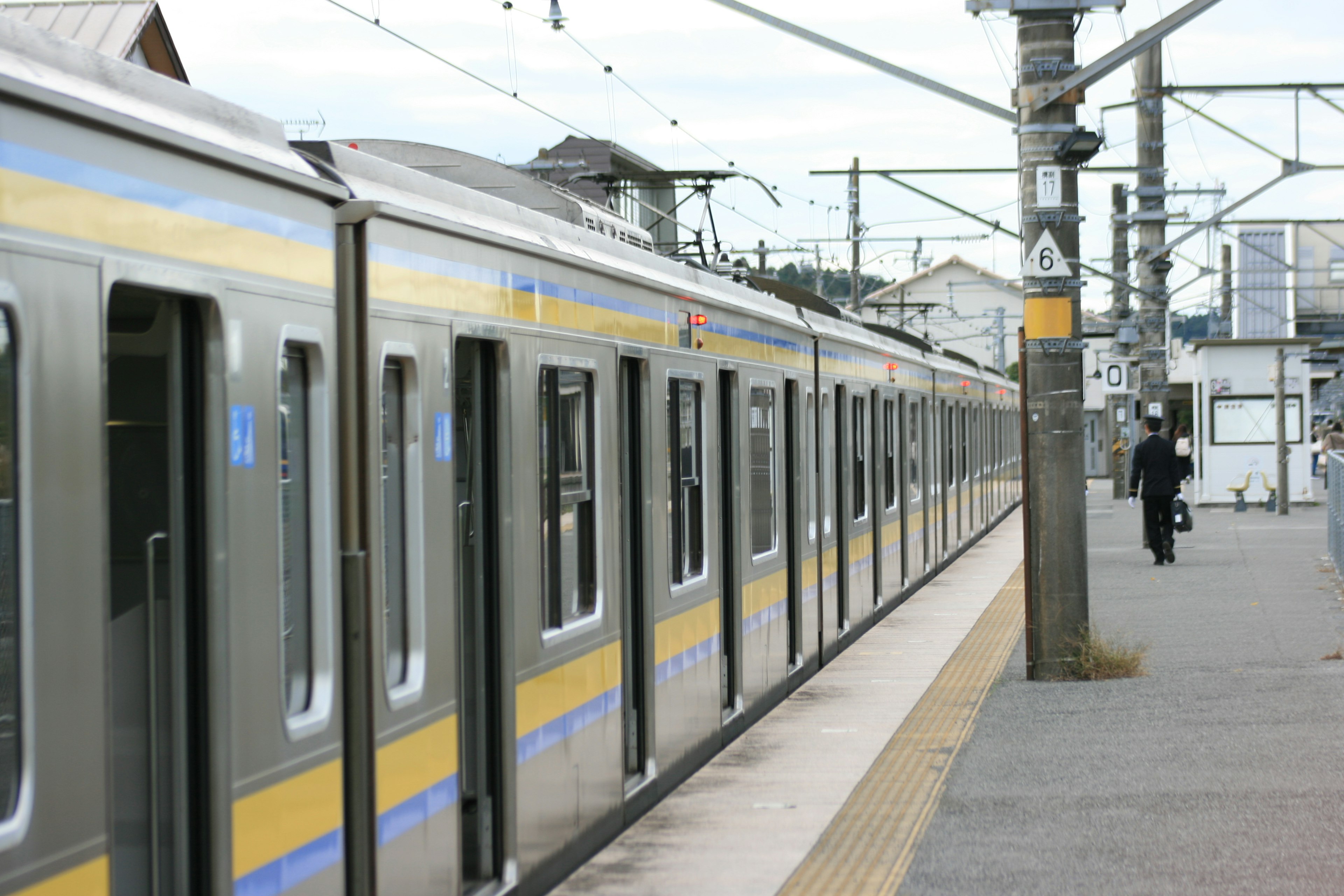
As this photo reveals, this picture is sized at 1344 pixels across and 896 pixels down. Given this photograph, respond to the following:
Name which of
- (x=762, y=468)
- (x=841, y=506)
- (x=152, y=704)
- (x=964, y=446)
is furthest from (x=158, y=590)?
(x=964, y=446)

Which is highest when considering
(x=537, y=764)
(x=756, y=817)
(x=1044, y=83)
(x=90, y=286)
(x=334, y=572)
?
(x=1044, y=83)

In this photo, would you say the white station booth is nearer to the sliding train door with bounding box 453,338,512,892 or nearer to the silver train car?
the silver train car

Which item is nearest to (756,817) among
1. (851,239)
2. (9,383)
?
(9,383)

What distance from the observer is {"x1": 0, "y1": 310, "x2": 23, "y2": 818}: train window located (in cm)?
260

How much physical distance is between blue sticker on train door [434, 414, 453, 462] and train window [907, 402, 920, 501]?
12098 mm

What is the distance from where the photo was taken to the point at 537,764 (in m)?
5.29

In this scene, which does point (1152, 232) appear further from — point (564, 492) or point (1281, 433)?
point (564, 492)

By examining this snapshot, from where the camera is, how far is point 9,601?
2615 mm

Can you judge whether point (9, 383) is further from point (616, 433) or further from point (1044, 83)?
point (1044, 83)

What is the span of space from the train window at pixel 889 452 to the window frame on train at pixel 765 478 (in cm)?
489

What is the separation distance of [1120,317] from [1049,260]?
76.8 ft

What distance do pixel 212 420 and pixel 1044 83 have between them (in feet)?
26.1

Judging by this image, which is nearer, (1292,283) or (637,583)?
(637,583)

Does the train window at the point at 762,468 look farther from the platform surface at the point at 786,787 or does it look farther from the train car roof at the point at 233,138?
the train car roof at the point at 233,138
